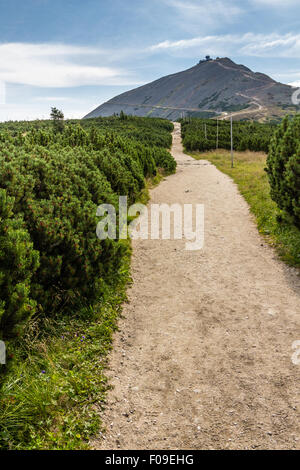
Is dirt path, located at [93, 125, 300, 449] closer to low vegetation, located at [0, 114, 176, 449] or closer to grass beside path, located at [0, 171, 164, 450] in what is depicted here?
grass beside path, located at [0, 171, 164, 450]

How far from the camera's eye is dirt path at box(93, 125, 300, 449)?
3.89m

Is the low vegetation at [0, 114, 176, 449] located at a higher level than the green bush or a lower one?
lower

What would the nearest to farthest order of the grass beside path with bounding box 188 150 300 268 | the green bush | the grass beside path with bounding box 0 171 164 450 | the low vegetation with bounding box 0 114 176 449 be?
the grass beside path with bounding box 0 171 164 450 → the low vegetation with bounding box 0 114 176 449 → the green bush → the grass beside path with bounding box 188 150 300 268

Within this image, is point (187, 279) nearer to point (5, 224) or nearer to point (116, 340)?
point (116, 340)

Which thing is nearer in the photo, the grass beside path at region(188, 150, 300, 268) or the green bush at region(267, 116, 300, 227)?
the green bush at region(267, 116, 300, 227)

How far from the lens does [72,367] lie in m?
4.81

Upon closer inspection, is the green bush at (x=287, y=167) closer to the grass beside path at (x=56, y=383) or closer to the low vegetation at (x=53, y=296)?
the low vegetation at (x=53, y=296)

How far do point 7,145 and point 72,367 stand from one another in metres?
4.38

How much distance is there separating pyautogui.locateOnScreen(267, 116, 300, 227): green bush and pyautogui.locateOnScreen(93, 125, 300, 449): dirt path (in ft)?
4.75

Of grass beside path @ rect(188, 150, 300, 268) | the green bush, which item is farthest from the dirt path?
the green bush

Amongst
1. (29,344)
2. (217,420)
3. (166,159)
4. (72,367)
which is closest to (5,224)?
(29,344)

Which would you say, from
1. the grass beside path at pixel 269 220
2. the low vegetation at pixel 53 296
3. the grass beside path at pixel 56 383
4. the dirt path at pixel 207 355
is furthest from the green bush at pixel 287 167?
the grass beside path at pixel 56 383

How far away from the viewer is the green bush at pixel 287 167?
8.29m

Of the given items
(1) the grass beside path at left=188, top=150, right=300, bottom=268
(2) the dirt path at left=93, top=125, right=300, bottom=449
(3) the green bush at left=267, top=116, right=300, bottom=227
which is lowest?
(2) the dirt path at left=93, top=125, right=300, bottom=449
